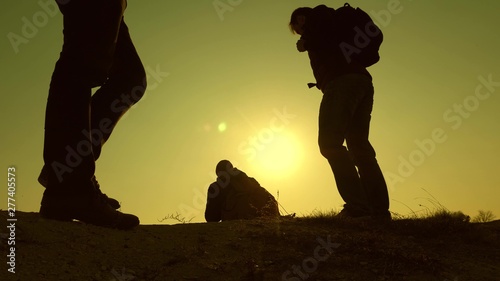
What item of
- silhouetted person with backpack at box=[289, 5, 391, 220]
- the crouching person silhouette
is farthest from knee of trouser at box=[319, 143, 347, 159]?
the crouching person silhouette

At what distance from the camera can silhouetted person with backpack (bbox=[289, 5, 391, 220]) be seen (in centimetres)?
461

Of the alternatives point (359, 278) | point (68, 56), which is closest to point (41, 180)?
point (68, 56)

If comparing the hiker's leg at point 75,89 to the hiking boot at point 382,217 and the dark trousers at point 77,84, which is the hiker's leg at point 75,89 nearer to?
the dark trousers at point 77,84

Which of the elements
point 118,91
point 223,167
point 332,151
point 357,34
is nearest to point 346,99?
point 332,151

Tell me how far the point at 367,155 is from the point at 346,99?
2.02ft

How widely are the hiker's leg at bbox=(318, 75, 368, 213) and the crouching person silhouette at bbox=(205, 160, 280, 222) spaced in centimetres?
149

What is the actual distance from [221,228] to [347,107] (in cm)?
179

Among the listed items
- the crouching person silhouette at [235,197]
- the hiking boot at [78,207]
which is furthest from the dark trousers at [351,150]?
the hiking boot at [78,207]

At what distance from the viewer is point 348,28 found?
192 inches

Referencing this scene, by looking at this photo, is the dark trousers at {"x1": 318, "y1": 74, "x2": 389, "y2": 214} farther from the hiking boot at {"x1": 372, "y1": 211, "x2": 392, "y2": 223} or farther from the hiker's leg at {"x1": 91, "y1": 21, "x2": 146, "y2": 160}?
the hiker's leg at {"x1": 91, "y1": 21, "x2": 146, "y2": 160}

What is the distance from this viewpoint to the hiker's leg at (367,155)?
461cm

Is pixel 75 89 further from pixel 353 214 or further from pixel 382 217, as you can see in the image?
pixel 382 217

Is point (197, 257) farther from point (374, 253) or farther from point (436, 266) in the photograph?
point (436, 266)

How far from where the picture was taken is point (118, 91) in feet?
11.9
